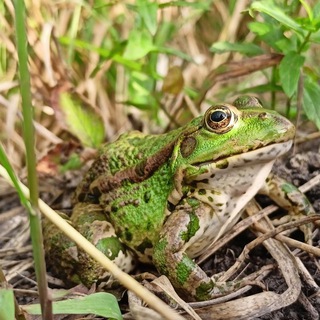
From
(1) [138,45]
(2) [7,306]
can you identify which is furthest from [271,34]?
(2) [7,306]

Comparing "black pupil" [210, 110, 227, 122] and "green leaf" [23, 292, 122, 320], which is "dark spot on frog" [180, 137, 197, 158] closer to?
"black pupil" [210, 110, 227, 122]

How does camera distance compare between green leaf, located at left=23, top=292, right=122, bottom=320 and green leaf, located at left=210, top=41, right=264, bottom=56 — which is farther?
green leaf, located at left=210, top=41, right=264, bottom=56

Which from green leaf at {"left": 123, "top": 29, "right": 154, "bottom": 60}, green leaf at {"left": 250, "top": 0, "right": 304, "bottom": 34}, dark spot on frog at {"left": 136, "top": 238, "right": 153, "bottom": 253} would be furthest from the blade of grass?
green leaf at {"left": 123, "top": 29, "right": 154, "bottom": 60}

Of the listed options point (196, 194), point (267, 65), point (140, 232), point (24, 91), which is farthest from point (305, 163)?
point (24, 91)

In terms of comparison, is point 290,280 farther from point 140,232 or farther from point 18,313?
point 18,313

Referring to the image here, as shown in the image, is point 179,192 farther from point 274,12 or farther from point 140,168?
point 274,12

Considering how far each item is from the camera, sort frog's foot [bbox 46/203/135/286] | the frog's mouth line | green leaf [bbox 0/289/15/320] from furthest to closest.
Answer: frog's foot [bbox 46/203/135/286], the frog's mouth line, green leaf [bbox 0/289/15/320]

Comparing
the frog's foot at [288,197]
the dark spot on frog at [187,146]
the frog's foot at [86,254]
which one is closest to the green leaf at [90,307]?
the frog's foot at [86,254]
